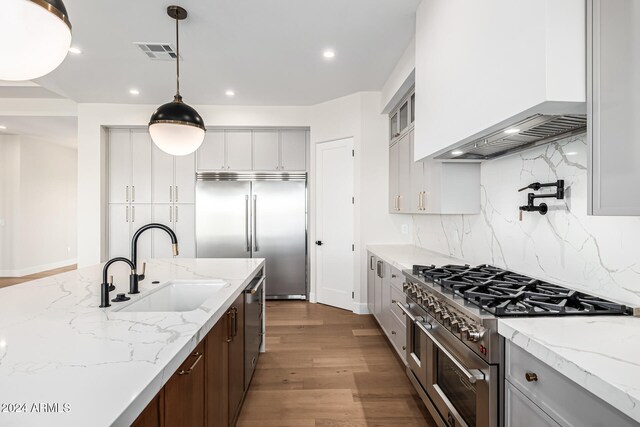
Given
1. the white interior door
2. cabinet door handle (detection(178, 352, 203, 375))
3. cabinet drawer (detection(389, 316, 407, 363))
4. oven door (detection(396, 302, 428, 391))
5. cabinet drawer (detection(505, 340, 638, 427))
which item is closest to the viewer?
cabinet drawer (detection(505, 340, 638, 427))

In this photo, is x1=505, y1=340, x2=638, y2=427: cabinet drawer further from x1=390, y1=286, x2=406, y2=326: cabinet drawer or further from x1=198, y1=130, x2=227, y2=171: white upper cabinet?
x1=198, y1=130, x2=227, y2=171: white upper cabinet

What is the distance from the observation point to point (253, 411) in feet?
7.13

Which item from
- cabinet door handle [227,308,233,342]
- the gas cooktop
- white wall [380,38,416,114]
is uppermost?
white wall [380,38,416,114]

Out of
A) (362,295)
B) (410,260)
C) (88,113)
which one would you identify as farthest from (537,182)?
(88,113)

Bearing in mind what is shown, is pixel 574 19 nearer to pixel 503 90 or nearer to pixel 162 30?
pixel 503 90

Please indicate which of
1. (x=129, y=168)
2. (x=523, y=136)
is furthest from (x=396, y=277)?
(x=129, y=168)

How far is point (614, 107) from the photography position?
1049mm

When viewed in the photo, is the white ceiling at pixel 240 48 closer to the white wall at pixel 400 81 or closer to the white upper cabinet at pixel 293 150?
the white wall at pixel 400 81

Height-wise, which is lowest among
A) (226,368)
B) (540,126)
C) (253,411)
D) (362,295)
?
(253,411)

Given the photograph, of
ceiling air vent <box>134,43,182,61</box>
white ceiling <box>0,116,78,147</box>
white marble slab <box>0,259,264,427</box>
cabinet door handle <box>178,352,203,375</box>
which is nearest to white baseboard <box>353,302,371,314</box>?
white marble slab <box>0,259,264,427</box>

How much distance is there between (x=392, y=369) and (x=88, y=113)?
527 cm

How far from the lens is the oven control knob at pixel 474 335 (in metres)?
1.32

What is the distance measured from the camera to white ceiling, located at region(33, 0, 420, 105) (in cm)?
254

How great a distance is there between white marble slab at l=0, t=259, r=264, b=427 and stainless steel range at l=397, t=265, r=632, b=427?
3.67ft
